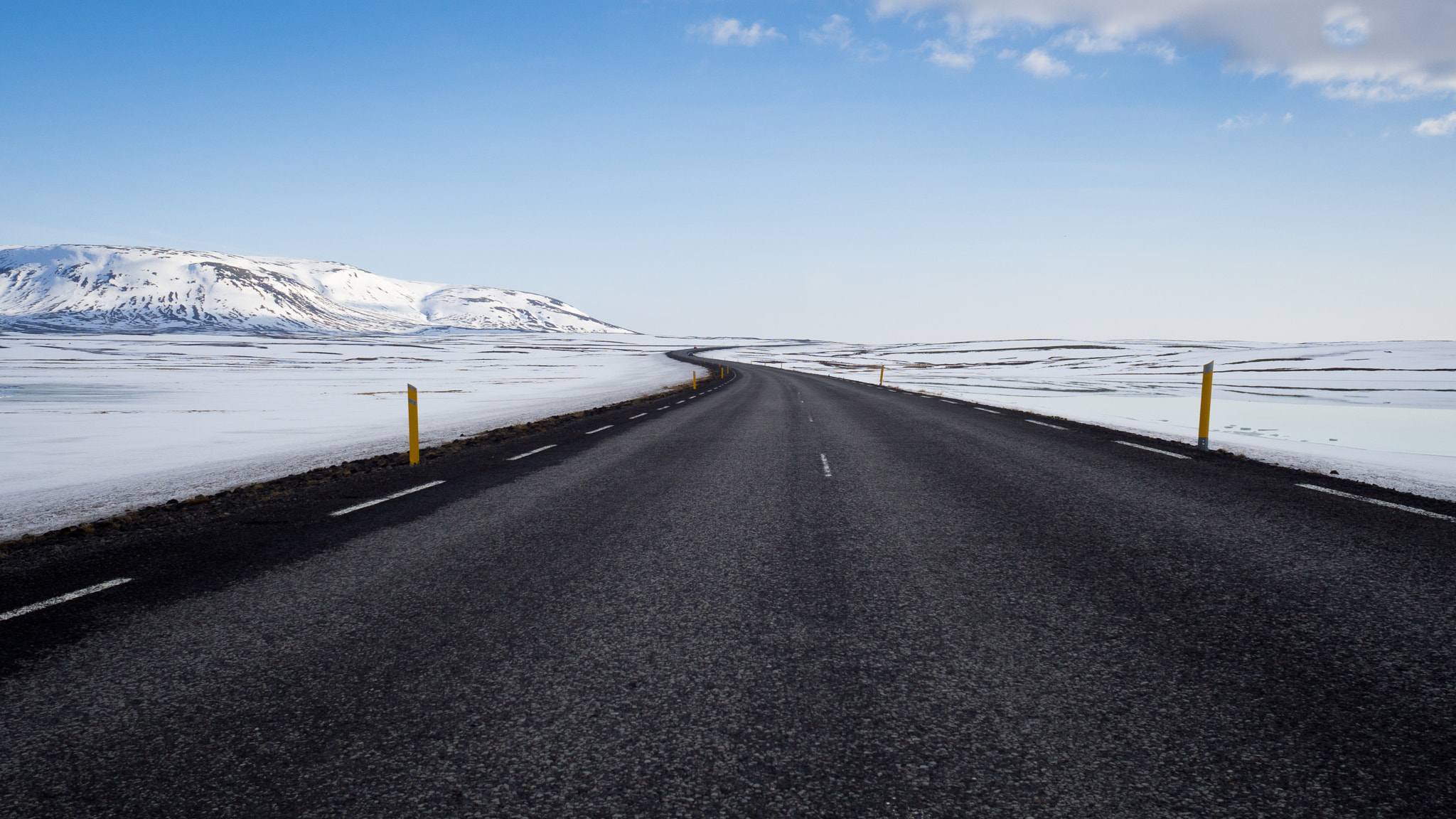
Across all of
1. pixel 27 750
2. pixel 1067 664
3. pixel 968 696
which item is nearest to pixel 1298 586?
pixel 1067 664

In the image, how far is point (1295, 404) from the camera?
86.9 feet

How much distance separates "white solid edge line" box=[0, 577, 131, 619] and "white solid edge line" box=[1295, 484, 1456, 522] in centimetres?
970

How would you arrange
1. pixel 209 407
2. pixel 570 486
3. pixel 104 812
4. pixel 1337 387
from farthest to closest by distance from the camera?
1. pixel 1337 387
2. pixel 209 407
3. pixel 570 486
4. pixel 104 812

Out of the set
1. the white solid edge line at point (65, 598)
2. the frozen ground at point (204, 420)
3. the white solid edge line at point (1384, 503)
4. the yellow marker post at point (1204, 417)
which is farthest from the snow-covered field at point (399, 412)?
the white solid edge line at point (65, 598)

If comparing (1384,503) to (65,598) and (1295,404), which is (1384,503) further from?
(1295,404)

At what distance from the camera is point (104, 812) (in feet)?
7.55

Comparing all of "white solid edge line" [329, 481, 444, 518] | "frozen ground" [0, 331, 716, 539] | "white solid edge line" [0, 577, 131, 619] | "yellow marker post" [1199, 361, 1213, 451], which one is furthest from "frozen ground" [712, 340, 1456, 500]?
"frozen ground" [0, 331, 716, 539]

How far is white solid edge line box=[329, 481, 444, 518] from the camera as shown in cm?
707

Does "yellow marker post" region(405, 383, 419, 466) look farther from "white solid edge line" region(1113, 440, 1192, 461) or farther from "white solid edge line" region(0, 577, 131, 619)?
"white solid edge line" region(1113, 440, 1192, 461)

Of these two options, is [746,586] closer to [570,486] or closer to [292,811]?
[292,811]

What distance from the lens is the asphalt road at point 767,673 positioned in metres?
2.41

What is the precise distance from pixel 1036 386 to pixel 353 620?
1659 inches

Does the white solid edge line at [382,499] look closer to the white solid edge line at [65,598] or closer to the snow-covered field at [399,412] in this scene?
the white solid edge line at [65,598]

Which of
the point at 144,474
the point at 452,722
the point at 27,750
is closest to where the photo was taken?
the point at 27,750
